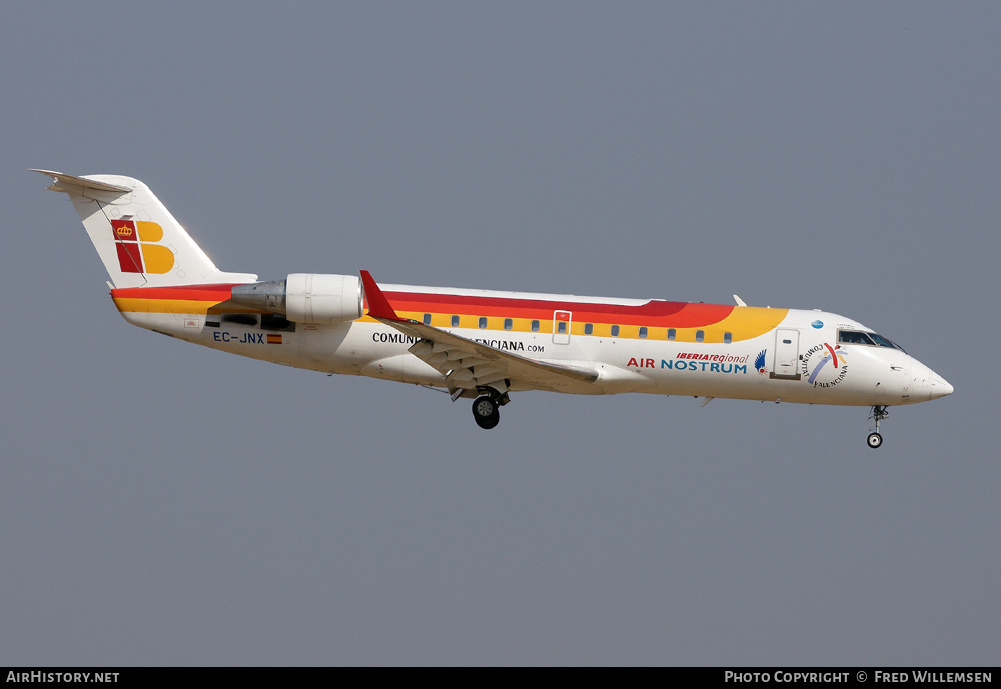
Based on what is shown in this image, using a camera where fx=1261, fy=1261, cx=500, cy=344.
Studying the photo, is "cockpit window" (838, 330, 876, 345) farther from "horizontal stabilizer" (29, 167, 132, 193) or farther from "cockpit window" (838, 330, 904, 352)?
"horizontal stabilizer" (29, 167, 132, 193)

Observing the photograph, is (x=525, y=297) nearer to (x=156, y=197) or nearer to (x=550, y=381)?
(x=550, y=381)

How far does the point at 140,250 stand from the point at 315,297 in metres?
4.88

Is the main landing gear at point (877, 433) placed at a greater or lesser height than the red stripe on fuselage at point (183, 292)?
lesser

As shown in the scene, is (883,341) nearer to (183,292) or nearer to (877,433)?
(877,433)

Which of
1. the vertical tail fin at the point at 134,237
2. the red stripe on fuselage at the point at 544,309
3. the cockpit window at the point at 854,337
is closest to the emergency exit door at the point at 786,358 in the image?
the cockpit window at the point at 854,337

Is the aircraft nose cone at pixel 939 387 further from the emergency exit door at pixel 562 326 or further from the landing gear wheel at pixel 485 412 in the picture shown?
the landing gear wheel at pixel 485 412

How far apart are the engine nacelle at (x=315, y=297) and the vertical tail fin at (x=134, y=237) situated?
155 cm

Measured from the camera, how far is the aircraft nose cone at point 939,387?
2981 cm

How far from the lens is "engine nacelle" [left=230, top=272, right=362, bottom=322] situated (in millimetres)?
28734

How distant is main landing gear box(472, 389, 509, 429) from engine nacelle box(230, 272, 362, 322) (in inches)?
138

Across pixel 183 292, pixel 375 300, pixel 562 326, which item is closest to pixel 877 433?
pixel 562 326

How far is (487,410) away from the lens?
29.7 m
